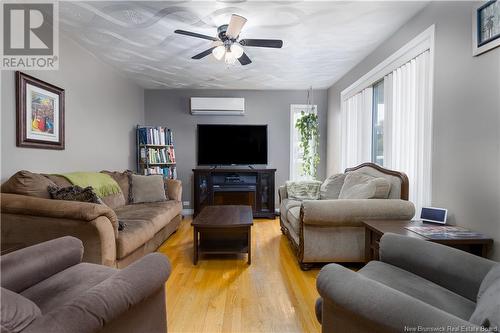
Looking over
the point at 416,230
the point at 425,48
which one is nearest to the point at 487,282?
the point at 416,230

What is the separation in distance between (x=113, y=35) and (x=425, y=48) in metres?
3.14

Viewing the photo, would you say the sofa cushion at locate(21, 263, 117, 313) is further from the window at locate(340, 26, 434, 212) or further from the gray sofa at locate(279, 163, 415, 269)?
the window at locate(340, 26, 434, 212)

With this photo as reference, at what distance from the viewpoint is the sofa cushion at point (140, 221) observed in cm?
209

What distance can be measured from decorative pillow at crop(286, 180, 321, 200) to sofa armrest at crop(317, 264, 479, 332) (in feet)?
8.02

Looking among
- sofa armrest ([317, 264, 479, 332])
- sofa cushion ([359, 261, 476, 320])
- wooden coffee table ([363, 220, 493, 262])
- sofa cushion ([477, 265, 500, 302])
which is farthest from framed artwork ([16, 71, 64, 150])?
sofa cushion ([477, 265, 500, 302])

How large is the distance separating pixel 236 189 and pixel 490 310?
12.8 ft

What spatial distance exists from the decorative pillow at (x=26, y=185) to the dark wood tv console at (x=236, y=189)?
100 inches

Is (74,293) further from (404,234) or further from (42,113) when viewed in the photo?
(42,113)

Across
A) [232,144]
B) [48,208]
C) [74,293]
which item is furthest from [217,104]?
[74,293]

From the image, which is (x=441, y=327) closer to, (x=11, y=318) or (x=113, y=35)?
(x=11, y=318)

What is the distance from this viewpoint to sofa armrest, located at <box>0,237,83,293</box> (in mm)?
1075

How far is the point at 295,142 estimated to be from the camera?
4867 mm

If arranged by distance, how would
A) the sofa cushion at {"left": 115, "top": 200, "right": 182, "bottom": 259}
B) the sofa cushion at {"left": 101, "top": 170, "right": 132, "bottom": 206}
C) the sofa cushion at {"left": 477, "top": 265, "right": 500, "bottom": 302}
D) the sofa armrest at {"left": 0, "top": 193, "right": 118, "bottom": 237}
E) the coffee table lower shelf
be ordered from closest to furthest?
A: the sofa cushion at {"left": 477, "top": 265, "right": 500, "bottom": 302}, the sofa armrest at {"left": 0, "top": 193, "right": 118, "bottom": 237}, the sofa cushion at {"left": 115, "top": 200, "right": 182, "bottom": 259}, the coffee table lower shelf, the sofa cushion at {"left": 101, "top": 170, "right": 132, "bottom": 206}

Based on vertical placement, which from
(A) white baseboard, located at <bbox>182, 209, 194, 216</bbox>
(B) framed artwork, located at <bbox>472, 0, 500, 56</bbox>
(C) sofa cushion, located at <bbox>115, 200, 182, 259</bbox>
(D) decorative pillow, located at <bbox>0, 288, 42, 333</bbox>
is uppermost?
(B) framed artwork, located at <bbox>472, 0, 500, 56</bbox>
